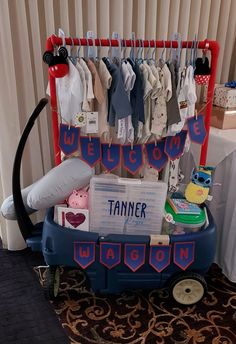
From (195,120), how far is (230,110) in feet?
1.34

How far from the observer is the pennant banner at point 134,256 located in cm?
154

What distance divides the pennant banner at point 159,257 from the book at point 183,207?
0.20 meters

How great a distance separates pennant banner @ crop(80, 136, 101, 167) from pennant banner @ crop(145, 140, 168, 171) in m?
→ 0.26

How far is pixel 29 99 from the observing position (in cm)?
188

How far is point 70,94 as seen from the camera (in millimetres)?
1505

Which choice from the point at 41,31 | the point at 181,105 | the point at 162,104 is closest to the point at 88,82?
the point at 162,104

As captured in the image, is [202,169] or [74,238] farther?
[202,169]

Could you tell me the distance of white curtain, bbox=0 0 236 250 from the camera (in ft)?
5.74

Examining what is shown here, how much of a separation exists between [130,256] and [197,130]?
72 centimetres

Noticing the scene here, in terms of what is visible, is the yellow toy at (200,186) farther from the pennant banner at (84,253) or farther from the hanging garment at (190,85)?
the pennant banner at (84,253)

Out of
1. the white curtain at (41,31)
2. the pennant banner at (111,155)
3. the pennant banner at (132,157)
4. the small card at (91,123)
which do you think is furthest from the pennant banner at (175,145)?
the white curtain at (41,31)

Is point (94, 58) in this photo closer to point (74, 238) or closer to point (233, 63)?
point (74, 238)

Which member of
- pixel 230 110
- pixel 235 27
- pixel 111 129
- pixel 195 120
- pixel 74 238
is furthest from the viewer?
pixel 235 27

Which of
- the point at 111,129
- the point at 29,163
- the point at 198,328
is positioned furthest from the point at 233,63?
the point at 198,328
